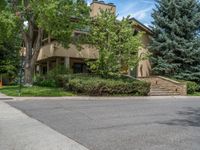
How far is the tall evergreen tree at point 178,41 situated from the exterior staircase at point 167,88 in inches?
66.1

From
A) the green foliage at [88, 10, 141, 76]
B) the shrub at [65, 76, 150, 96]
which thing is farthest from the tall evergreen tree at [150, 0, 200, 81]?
the shrub at [65, 76, 150, 96]

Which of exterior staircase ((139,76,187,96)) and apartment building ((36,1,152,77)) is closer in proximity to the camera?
exterior staircase ((139,76,187,96))

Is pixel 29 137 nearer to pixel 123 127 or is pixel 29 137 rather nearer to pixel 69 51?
pixel 123 127

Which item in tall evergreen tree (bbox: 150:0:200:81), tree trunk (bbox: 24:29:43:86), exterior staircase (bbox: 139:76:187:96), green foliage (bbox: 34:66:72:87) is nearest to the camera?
tree trunk (bbox: 24:29:43:86)

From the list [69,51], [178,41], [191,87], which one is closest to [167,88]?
[191,87]

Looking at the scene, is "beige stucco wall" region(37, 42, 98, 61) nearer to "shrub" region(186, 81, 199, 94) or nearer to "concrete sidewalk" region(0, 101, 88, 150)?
"shrub" region(186, 81, 199, 94)

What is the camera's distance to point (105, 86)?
23234mm

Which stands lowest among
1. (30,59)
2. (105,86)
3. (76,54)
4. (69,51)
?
(105,86)

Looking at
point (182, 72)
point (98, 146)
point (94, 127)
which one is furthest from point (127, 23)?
point (98, 146)

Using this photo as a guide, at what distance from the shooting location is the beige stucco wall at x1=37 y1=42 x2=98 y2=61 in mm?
30016

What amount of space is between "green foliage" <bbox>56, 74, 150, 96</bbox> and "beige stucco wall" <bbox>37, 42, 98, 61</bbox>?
16.2 feet

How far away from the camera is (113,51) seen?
81.5 feet

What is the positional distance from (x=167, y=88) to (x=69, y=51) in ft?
28.7

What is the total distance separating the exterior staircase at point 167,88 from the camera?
1085 inches
